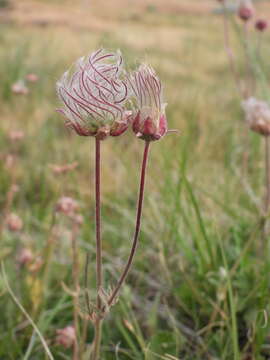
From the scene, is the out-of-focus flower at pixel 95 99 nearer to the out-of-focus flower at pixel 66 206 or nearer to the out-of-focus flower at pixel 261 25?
the out-of-focus flower at pixel 66 206

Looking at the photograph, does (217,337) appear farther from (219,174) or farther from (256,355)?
(219,174)

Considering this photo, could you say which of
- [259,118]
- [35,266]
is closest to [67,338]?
[35,266]

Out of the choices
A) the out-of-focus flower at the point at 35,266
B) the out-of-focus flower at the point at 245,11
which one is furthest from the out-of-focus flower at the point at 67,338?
the out-of-focus flower at the point at 245,11

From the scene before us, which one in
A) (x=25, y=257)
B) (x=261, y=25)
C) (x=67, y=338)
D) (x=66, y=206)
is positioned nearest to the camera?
(x=67, y=338)

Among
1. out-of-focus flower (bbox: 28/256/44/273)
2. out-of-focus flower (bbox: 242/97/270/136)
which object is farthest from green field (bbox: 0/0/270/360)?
out-of-focus flower (bbox: 242/97/270/136)

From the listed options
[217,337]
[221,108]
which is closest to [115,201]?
[217,337]

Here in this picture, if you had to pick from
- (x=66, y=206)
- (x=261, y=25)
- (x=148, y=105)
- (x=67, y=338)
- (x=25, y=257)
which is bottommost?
(x=67, y=338)

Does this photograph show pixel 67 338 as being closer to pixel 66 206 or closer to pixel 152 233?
pixel 66 206
